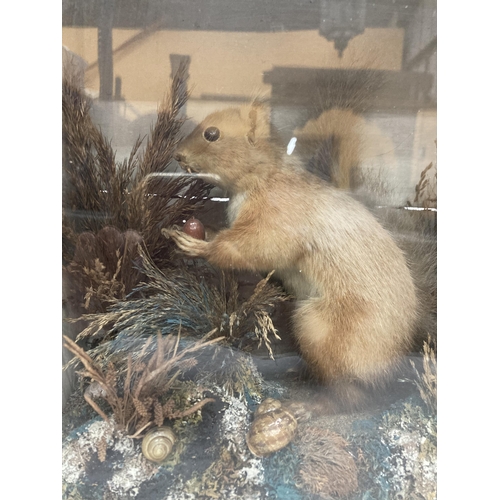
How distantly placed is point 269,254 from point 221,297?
0.22 meters

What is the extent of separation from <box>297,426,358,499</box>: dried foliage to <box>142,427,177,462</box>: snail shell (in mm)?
432

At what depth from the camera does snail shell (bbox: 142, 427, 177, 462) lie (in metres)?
1.28

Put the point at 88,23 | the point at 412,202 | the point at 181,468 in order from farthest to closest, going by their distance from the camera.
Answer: the point at 412,202 < the point at 88,23 < the point at 181,468

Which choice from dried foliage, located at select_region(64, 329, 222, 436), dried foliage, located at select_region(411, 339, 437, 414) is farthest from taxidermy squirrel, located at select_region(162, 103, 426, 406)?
dried foliage, located at select_region(64, 329, 222, 436)

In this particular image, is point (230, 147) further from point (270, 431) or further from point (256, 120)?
point (270, 431)

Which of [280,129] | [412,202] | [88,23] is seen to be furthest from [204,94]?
[412,202]

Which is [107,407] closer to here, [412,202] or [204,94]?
[204,94]

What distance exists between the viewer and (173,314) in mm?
1357

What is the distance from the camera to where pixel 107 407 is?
134cm

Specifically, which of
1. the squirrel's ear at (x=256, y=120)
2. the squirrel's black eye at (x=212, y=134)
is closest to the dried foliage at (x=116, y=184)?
the squirrel's black eye at (x=212, y=134)

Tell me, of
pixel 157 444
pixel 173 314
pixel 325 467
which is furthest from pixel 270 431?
pixel 173 314

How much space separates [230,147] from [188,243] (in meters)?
0.37

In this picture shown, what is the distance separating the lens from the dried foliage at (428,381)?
1473mm
